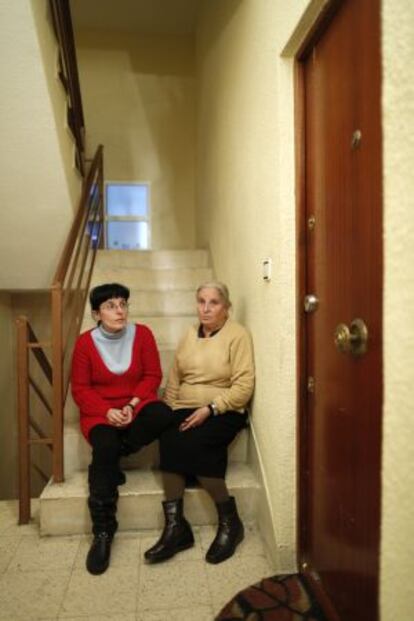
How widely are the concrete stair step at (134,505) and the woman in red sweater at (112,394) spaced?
0.11m

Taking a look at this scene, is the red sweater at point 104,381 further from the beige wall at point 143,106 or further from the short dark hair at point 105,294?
the beige wall at point 143,106

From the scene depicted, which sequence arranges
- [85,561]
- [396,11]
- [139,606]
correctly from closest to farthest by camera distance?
[396,11]
[139,606]
[85,561]

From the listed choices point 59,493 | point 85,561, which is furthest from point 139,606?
point 59,493

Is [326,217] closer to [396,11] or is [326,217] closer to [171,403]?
[396,11]

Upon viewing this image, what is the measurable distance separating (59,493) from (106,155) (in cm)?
389

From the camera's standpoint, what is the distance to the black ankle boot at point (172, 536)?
5.50 feet

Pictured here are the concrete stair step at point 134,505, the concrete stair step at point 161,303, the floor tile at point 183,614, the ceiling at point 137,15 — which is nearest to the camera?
the floor tile at point 183,614

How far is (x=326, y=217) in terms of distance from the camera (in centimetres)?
134

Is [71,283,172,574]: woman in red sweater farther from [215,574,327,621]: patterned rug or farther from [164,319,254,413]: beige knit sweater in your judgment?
[215,574,327,621]: patterned rug

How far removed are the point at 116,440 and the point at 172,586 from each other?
60 cm

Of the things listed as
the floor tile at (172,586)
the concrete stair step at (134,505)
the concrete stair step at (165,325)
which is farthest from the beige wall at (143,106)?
the floor tile at (172,586)

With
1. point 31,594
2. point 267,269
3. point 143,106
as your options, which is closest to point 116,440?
point 31,594

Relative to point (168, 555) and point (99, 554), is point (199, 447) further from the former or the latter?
point (99, 554)

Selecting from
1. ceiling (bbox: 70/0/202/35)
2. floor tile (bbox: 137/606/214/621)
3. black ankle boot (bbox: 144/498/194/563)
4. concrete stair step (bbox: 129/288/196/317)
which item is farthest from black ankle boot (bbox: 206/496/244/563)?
ceiling (bbox: 70/0/202/35)
